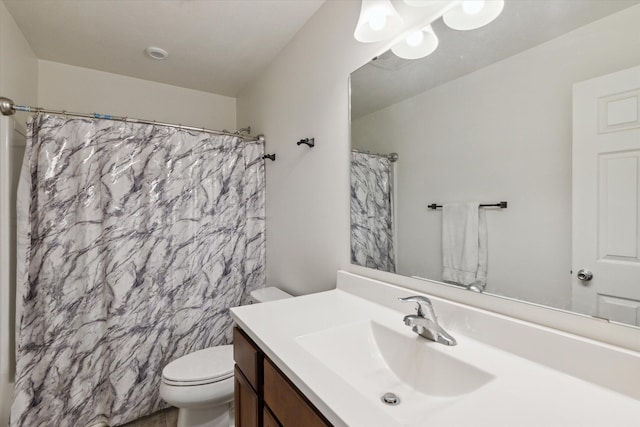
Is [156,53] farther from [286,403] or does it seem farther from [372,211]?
[286,403]

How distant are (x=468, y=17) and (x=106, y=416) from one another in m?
2.68

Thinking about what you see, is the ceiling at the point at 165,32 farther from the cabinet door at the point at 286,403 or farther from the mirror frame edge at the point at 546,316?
the cabinet door at the point at 286,403

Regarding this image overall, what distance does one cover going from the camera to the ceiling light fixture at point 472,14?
91 cm

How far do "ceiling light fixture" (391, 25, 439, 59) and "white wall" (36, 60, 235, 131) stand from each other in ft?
7.02

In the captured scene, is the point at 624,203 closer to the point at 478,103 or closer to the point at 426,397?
the point at 478,103

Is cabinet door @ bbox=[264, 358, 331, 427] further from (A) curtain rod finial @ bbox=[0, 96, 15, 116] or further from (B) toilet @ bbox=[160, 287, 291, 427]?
(A) curtain rod finial @ bbox=[0, 96, 15, 116]

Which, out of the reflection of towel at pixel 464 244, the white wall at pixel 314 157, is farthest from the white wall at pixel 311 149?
the reflection of towel at pixel 464 244

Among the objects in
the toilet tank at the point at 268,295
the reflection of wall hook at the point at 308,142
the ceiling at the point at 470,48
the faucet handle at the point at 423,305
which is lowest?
the toilet tank at the point at 268,295

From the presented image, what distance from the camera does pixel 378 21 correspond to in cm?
113

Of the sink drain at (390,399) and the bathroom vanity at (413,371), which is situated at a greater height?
the bathroom vanity at (413,371)

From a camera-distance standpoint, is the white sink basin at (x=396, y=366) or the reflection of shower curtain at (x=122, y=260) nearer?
the white sink basin at (x=396, y=366)

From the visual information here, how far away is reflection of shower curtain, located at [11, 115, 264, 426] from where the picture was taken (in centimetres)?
158

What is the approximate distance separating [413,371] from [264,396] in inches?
18.1

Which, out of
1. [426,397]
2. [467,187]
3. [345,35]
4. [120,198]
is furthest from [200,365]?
[345,35]
